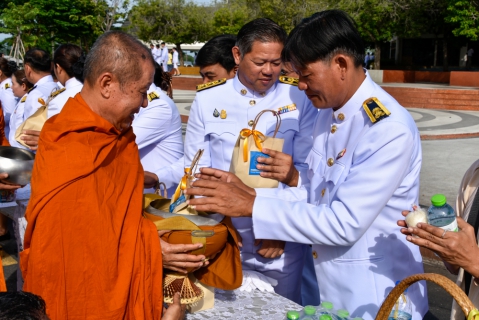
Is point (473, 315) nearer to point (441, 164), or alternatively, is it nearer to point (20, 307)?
point (20, 307)

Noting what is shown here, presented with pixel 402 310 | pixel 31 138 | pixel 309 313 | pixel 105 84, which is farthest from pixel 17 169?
A: pixel 402 310

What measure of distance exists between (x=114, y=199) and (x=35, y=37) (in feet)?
102

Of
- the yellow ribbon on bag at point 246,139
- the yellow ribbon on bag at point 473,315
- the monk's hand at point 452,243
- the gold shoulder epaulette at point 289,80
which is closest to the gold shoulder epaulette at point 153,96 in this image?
the gold shoulder epaulette at point 289,80

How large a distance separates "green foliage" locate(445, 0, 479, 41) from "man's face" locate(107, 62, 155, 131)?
90.6ft

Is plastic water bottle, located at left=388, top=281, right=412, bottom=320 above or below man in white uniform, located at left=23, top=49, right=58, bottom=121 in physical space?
below

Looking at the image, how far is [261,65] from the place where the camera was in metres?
2.75

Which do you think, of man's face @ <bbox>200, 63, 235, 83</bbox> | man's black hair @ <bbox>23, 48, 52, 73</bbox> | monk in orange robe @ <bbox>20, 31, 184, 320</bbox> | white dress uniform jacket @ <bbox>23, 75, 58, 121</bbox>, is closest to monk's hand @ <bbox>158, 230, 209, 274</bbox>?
monk in orange robe @ <bbox>20, 31, 184, 320</bbox>

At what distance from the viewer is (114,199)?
188 cm

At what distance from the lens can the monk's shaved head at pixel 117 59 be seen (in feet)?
6.52

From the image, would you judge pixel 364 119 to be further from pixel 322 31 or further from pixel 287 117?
pixel 287 117

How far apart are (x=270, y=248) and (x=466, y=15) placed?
27890 millimetres

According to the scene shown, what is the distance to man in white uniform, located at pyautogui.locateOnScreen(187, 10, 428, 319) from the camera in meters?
1.89

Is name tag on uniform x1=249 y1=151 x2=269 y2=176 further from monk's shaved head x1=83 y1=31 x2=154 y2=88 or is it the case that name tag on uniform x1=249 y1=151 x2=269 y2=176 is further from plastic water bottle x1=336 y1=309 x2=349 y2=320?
plastic water bottle x1=336 y1=309 x2=349 y2=320

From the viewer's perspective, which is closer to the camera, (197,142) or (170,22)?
(197,142)
